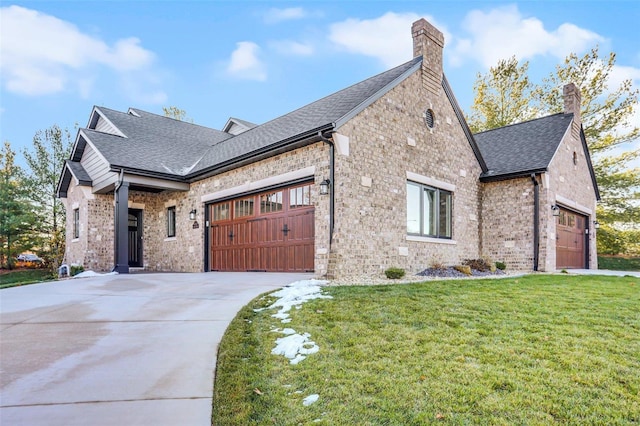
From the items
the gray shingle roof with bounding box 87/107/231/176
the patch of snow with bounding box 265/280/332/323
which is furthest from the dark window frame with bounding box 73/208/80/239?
the patch of snow with bounding box 265/280/332/323

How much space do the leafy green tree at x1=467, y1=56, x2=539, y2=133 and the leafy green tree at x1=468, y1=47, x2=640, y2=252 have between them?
6 cm

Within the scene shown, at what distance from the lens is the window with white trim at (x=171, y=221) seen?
14.7 metres

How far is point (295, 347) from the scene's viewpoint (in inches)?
150

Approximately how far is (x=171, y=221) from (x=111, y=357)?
456 inches

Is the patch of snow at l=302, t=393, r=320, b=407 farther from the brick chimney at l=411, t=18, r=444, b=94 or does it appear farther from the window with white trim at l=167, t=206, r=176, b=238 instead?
the window with white trim at l=167, t=206, r=176, b=238

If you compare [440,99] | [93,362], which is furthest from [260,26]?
[93,362]

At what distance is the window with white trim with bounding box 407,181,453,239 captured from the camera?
10.8 meters

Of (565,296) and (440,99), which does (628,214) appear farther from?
(565,296)

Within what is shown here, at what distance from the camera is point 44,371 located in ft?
11.3

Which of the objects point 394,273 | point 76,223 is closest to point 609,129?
point 394,273

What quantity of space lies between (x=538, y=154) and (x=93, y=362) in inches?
533

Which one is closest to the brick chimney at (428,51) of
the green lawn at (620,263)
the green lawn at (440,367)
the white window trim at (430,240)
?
the white window trim at (430,240)

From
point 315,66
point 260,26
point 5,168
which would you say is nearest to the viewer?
point 260,26

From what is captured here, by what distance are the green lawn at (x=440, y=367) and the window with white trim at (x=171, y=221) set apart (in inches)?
402
